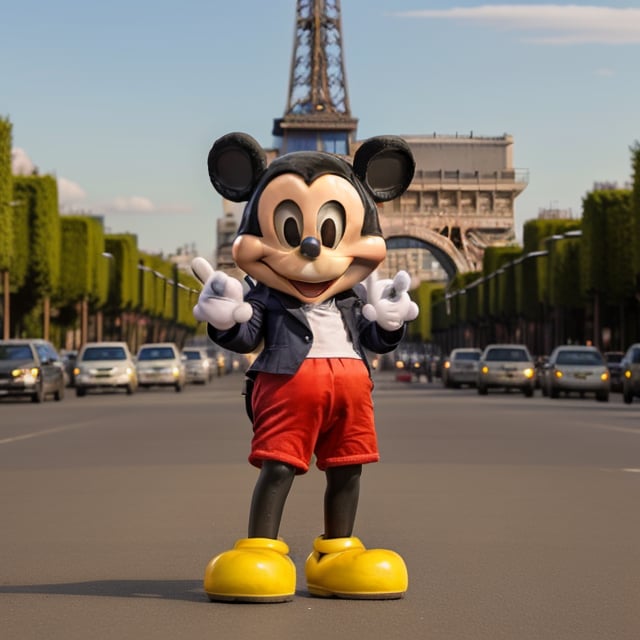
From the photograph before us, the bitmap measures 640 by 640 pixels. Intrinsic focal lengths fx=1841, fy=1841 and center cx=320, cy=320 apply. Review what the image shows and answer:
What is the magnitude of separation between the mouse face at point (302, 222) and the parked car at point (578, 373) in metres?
40.0

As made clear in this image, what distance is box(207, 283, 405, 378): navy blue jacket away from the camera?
338 inches

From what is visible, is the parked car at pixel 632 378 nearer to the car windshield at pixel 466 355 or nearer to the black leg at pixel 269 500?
the car windshield at pixel 466 355

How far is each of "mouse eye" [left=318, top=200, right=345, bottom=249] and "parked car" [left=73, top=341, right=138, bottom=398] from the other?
4354 centimetres

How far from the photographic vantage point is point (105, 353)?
52906 millimetres

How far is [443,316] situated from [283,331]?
15977 cm

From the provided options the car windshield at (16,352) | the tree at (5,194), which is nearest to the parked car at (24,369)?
the car windshield at (16,352)

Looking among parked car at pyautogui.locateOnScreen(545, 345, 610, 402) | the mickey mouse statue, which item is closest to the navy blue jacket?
the mickey mouse statue

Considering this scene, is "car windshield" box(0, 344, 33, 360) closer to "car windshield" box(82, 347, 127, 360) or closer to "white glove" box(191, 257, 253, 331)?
"car windshield" box(82, 347, 127, 360)

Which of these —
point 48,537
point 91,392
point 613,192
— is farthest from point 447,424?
point 613,192

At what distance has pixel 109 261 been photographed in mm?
104062

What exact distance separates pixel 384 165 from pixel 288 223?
2.27ft

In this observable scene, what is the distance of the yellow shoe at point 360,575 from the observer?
837 cm

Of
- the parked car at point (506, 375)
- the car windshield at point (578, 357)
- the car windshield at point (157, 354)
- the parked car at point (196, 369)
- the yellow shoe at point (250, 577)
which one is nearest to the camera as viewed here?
the yellow shoe at point (250, 577)

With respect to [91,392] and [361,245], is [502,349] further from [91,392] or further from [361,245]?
[361,245]
